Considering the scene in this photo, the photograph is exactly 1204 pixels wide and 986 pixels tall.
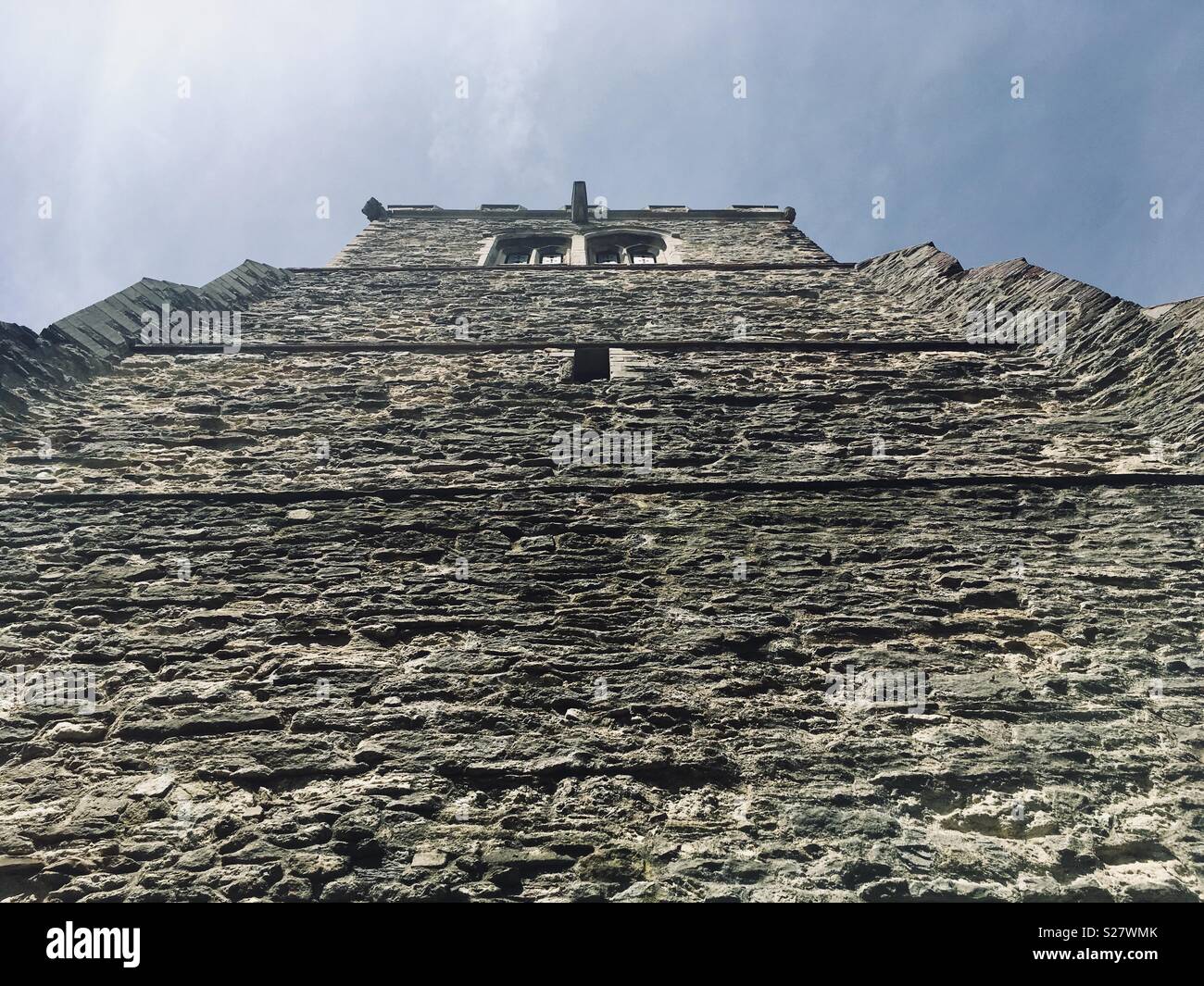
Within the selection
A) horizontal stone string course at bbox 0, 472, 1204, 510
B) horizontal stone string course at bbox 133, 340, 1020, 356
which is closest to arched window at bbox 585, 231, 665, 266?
horizontal stone string course at bbox 133, 340, 1020, 356

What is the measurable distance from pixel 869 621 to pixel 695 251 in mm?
8070

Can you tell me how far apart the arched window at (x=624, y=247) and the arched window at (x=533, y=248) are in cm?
42

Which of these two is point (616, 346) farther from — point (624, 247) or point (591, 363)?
point (624, 247)

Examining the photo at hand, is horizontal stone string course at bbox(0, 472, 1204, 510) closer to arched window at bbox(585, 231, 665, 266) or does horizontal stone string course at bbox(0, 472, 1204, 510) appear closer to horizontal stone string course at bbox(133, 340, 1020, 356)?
horizontal stone string course at bbox(133, 340, 1020, 356)

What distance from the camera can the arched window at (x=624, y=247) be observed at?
1124cm

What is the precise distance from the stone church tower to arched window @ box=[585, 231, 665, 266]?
551 centimetres

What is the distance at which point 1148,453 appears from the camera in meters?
4.33

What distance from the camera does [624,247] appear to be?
1147 cm

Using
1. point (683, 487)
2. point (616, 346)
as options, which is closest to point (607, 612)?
point (683, 487)

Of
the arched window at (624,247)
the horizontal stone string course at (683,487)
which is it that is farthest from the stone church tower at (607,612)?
the arched window at (624,247)
